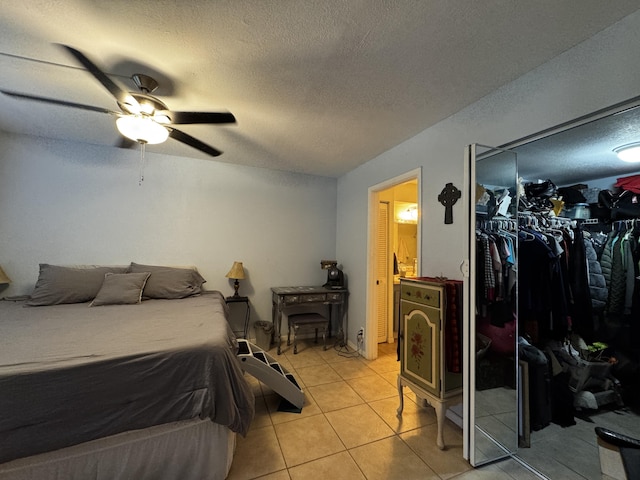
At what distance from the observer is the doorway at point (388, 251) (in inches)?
126

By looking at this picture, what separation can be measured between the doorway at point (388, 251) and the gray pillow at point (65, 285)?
2.92 m

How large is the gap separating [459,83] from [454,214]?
3.02 feet

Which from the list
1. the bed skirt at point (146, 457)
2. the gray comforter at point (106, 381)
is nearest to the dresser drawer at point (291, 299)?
the gray comforter at point (106, 381)

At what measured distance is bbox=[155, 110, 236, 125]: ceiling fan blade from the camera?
5.84 feet

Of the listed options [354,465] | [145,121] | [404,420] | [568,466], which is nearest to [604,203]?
[568,466]

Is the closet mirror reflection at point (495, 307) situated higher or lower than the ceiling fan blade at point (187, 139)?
lower

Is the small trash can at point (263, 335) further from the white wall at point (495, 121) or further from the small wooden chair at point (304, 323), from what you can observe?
the white wall at point (495, 121)

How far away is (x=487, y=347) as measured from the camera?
5.64 ft

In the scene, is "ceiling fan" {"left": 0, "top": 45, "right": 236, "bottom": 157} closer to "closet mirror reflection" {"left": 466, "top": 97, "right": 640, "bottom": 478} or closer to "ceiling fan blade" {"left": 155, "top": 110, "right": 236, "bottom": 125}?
"ceiling fan blade" {"left": 155, "top": 110, "right": 236, "bottom": 125}

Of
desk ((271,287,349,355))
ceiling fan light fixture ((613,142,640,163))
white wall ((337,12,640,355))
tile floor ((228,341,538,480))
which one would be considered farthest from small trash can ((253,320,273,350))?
ceiling fan light fixture ((613,142,640,163))

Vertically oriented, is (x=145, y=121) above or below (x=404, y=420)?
above

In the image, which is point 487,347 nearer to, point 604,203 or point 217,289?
point 604,203

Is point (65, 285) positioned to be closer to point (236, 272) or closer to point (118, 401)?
point (236, 272)

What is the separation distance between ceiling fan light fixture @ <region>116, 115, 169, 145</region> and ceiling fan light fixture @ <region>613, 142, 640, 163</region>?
3312mm
